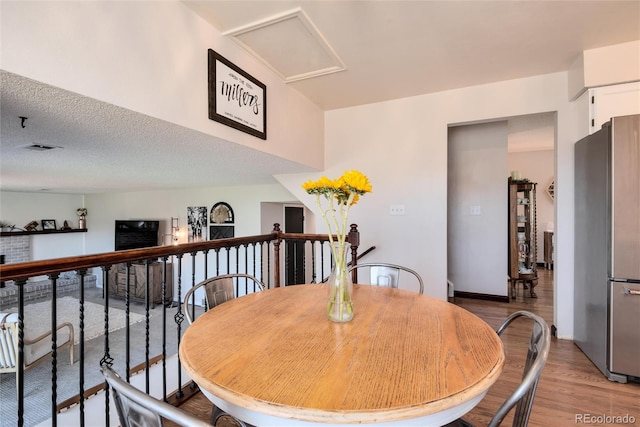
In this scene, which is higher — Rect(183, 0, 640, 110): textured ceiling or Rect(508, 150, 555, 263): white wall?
Rect(183, 0, 640, 110): textured ceiling

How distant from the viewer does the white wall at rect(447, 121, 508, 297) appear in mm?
3789

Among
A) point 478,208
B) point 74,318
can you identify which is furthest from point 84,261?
point 74,318

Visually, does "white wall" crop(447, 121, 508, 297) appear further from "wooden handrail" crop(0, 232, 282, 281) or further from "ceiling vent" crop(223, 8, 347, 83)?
"wooden handrail" crop(0, 232, 282, 281)

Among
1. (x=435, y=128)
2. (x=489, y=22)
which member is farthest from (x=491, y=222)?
(x=489, y=22)

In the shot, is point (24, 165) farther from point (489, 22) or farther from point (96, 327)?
point (489, 22)

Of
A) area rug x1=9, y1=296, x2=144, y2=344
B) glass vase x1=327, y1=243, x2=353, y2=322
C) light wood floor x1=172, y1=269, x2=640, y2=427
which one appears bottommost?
area rug x1=9, y1=296, x2=144, y2=344

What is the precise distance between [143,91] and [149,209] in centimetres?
604

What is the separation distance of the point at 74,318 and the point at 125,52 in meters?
6.38

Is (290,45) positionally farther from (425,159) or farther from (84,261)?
(84,261)

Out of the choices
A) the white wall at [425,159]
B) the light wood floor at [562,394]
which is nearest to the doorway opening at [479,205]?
the white wall at [425,159]

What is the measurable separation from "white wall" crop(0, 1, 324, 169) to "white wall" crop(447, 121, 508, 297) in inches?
117

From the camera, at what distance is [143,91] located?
5.07 feet

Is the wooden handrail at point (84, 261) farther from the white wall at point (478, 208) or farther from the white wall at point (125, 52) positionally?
the white wall at point (478, 208)

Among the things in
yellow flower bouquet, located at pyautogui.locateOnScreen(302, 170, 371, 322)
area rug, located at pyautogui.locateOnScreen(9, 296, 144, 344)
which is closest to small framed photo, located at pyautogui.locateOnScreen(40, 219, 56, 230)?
area rug, located at pyautogui.locateOnScreen(9, 296, 144, 344)
